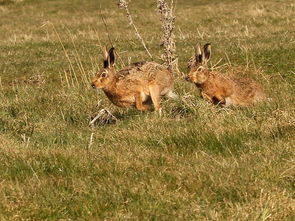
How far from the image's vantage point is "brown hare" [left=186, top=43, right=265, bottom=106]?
9781 millimetres

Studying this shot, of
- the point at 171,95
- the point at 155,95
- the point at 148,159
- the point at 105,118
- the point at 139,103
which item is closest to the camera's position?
the point at 148,159

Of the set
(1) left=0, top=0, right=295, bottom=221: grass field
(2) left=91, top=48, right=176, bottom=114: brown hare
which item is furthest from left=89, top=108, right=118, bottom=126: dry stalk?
(2) left=91, top=48, right=176, bottom=114: brown hare

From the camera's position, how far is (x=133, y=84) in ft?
30.9

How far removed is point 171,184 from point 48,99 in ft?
19.3

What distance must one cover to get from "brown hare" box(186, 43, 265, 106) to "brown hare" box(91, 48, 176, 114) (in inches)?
23.3

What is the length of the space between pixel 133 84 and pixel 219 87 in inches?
57.6

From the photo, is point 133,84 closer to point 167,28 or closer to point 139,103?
point 139,103

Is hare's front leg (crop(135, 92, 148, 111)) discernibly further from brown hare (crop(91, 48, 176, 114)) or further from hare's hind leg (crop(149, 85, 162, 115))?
hare's hind leg (crop(149, 85, 162, 115))

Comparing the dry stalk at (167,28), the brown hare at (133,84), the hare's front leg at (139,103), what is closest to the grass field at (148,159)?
the hare's front leg at (139,103)

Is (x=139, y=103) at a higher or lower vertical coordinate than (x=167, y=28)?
lower

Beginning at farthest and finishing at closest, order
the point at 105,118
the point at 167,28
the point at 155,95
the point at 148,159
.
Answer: the point at 167,28 → the point at 155,95 → the point at 105,118 → the point at 148,159

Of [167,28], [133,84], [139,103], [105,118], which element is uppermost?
[167,28]

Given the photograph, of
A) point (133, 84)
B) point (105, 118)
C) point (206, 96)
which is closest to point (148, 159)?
point (105, 118)

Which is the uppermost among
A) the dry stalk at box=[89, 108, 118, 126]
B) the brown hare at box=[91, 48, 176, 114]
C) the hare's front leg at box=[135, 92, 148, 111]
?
the brown hare at box=[91, 48, 176, 114]
